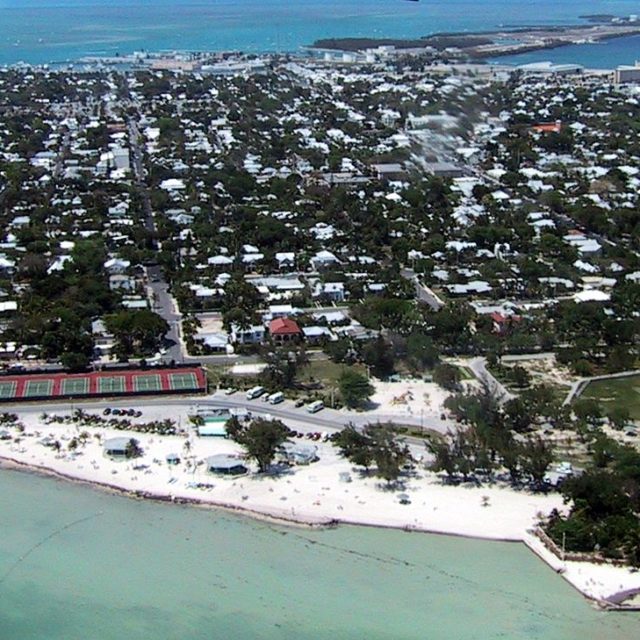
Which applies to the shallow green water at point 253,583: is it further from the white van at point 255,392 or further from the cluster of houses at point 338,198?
the cluster of houses at point 338,198

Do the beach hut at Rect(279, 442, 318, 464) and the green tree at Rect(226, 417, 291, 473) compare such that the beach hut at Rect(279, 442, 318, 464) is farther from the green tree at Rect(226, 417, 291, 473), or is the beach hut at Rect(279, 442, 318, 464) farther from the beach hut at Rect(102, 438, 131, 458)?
the beach hut at Rect(102, 438, 131, 458)

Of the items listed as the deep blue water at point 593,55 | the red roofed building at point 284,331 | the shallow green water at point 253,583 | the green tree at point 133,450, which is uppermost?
the deep blue water at point 593,55

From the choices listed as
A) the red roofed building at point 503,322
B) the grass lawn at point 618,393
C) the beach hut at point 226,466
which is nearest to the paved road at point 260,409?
the beach hut at point 226,466

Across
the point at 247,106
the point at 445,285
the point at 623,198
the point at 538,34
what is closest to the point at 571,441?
the point at 445,285

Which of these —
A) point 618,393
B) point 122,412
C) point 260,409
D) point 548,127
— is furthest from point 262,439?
point 548,127

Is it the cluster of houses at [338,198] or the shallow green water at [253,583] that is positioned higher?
the cluster of houses at [338,198]

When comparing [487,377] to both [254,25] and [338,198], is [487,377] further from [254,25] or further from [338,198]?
[254,25]

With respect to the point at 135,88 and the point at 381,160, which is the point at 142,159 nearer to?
the point at 381,160

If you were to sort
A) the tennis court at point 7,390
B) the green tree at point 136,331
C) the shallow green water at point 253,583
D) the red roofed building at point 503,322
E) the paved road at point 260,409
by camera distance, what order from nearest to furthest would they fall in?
the shallow green water at point 253,583
the paved road at point 260,409
the tennis court at point 7,390
the green tree at point 136,331
the red roofed building at point 503,322
